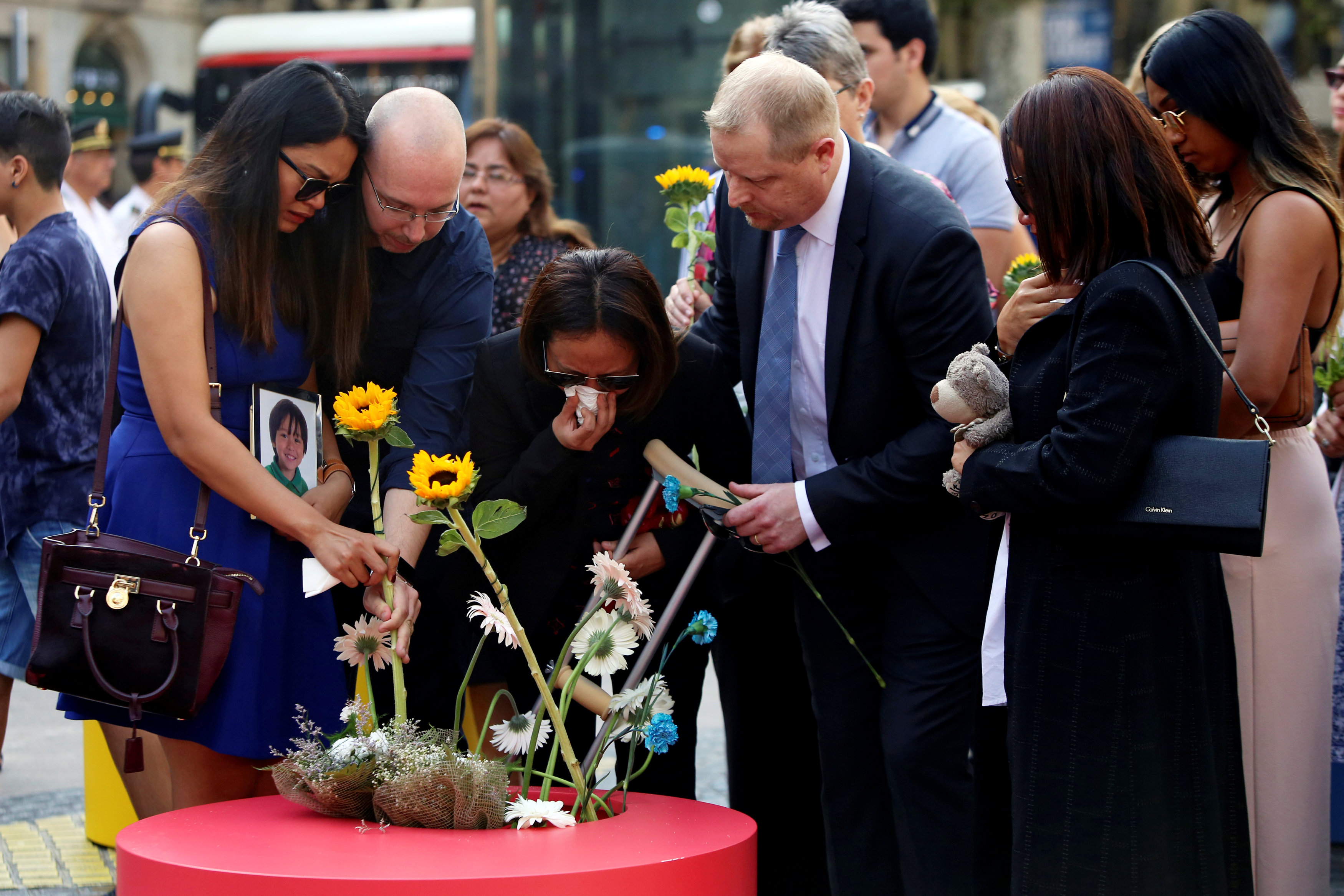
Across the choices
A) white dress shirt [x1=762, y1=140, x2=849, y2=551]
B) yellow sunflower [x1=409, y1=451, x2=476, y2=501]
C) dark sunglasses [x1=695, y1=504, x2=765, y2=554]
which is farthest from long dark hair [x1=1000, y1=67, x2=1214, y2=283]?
yellow sunflower [x1=409, y1=451, x2=476, y2=501]

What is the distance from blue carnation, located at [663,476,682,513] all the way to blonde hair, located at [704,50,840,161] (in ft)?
2.19

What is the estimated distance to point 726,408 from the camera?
305cm

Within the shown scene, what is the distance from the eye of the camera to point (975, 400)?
239cm

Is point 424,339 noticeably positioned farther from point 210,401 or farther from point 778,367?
point 778,367

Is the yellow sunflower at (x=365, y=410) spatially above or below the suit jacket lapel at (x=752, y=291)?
below

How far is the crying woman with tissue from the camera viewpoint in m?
2.79

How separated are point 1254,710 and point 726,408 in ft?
4.13

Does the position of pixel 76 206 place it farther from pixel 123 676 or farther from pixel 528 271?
pixel 123 676

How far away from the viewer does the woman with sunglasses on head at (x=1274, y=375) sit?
2.69m

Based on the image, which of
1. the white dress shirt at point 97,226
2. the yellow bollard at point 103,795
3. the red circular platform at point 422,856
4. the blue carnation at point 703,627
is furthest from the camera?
the white dress shirt at point 97,226

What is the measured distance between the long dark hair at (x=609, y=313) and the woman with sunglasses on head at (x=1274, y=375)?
3.62 feet

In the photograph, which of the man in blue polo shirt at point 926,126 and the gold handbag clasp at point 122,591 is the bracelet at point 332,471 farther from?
the man in blue polo shirt at point 926,126

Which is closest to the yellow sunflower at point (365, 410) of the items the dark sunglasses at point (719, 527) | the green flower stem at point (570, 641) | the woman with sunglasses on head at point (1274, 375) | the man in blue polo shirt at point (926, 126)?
the green flower stem at point (570, 641)

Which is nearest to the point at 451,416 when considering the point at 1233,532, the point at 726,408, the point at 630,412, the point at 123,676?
the point at 630,412
